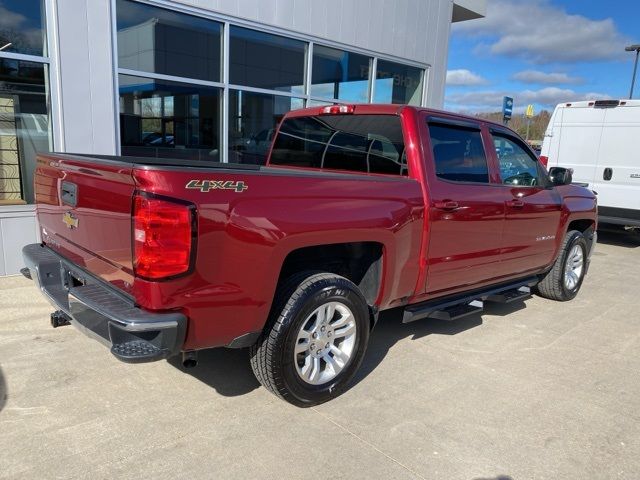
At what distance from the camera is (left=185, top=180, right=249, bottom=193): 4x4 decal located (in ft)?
8.08

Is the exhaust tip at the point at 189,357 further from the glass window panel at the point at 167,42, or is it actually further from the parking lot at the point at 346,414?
the glass window panel at the point at 167,42

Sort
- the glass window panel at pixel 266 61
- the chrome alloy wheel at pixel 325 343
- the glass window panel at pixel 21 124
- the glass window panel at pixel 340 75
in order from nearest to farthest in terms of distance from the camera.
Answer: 1. the chrome alloy wheel at pixel 325 343
2. the glass window panel at pixel 21 124
3. the glass window panel at pixel 266 61
4. the glass window panel at pixel 340 75

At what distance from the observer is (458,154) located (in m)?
4.14

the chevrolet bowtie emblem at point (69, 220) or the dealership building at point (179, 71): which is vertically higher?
the dealership building at point (179, 71)

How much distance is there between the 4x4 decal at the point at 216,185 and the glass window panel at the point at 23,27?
4427 millimetres

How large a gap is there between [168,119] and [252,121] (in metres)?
1.45

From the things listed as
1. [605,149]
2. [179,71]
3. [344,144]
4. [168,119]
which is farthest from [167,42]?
[605,149]

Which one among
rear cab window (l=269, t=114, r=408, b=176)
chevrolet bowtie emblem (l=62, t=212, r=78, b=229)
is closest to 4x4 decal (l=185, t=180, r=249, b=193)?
chevrolet bowtie emblem (l=62, t=212, r=78, b=229)

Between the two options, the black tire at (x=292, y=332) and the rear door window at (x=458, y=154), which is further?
the rear door window at (x=458, y=154)

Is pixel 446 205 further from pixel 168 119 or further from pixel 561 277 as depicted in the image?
pixel 168 119

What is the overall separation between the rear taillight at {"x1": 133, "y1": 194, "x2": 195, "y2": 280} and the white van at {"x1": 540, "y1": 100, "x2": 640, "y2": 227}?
351 inches

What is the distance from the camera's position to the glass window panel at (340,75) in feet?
29.1

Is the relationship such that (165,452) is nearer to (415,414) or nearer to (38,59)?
(415,414)

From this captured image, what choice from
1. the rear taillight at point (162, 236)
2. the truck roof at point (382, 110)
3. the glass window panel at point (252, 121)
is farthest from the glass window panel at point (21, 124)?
the rear taillight at point (162, 236)
